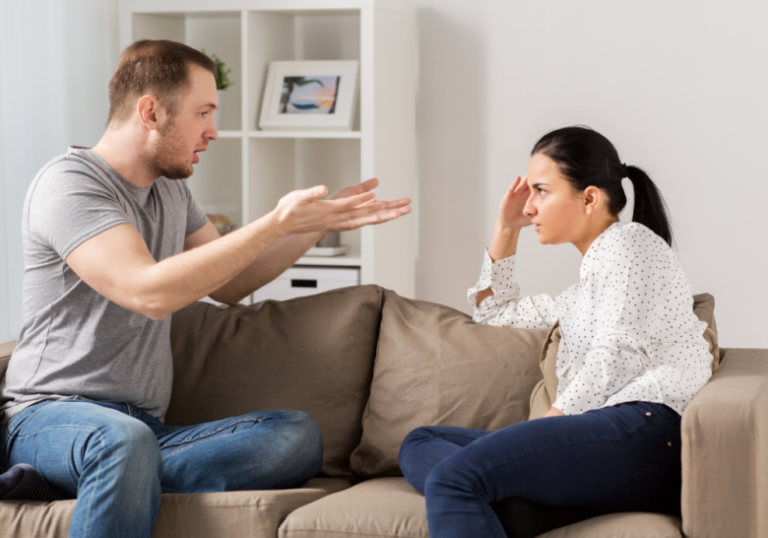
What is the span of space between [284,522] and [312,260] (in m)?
1.53

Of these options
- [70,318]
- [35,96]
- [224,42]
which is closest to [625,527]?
[70,318]

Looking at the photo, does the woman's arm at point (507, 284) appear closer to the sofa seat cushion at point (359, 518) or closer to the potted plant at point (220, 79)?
the sofa seat cushion at point (359, 518)

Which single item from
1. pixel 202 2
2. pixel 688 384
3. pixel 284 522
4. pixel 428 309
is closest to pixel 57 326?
pixel 284 522

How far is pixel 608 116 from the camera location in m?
3.02

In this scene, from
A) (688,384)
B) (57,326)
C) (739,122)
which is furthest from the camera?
(739,122)

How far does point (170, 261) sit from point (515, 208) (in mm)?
831

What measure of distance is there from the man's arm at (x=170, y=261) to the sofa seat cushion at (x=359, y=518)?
47 cm

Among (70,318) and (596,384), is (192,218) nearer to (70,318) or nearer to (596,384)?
(70,318)

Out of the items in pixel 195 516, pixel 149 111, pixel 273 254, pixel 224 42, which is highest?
pixel 224 42

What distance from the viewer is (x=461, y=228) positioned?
10.7 ft

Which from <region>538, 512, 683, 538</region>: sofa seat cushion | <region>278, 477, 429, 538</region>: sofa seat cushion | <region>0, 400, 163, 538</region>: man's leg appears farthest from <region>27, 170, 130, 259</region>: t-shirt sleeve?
<region>538, 512, 683, 538</region>: sofa seat cushion

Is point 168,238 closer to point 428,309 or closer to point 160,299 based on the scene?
point 160,299

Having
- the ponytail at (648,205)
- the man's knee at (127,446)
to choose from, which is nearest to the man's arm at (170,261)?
the man's knee at (127,446)

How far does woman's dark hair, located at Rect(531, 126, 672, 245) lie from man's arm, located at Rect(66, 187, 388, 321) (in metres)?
0.49
